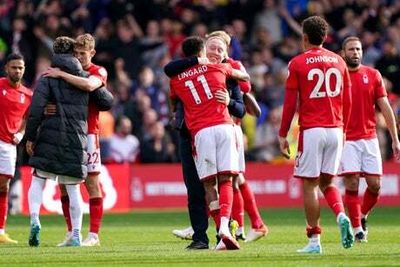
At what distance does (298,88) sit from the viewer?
14.2 m

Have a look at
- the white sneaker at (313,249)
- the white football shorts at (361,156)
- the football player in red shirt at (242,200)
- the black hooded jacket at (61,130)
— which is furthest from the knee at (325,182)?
the black hooded jacket at (61,130)

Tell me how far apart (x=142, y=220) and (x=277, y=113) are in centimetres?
631

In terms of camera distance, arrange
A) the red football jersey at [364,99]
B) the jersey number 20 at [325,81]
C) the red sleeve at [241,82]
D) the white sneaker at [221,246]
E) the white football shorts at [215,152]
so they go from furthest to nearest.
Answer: the red football jersey at [364,99] → the red sleeve at [241,82] → the white football shorts at [215,152] → the white sneaker at [221,246] → the jersey number 20 at [325,81]

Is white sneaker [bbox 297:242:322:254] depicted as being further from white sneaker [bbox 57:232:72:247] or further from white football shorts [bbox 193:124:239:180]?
white sneaker [bbox 57:232:72:247]

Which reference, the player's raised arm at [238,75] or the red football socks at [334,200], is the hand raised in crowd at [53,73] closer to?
the player's raised arm at [238,75]

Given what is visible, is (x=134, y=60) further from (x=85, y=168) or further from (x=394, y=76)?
(x=85, y=168)

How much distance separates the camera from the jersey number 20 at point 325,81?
14.1 metres

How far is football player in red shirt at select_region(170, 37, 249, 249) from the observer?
48.2 feet

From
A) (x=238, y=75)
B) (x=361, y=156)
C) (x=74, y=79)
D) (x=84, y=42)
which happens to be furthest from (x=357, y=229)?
(x=84, y=42)

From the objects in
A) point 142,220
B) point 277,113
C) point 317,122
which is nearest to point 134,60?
point 277,113

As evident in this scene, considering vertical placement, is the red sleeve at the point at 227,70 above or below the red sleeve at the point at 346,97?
above

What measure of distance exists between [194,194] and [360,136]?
2.71 meters

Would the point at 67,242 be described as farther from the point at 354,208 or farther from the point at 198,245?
the point at 354,208

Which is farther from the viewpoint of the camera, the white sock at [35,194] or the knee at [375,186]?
the knee at [375,186]
